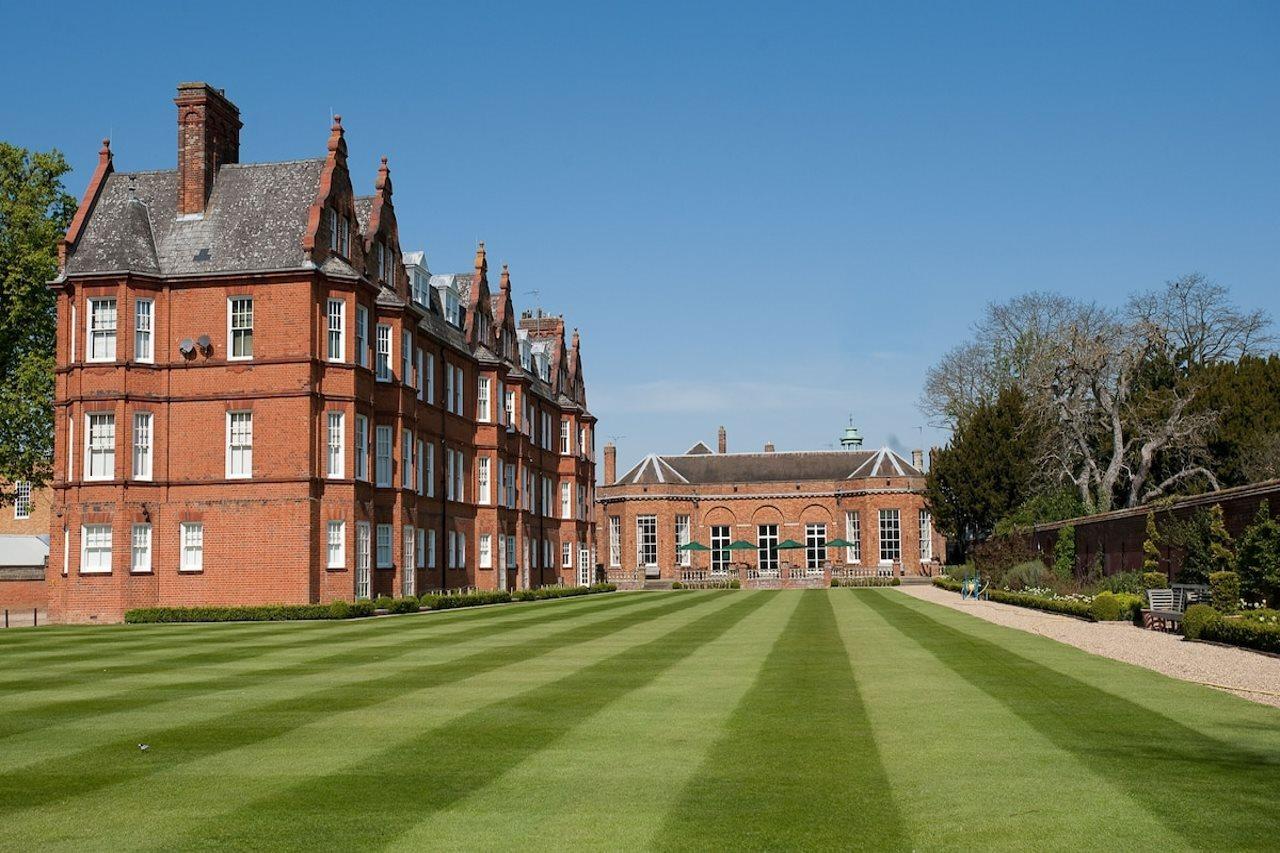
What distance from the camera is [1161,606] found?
27.0 m

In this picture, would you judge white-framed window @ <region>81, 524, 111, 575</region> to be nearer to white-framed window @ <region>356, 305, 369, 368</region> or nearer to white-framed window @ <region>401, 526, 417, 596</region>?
white-framed window @ <region>356, 305, 369, 368</region>

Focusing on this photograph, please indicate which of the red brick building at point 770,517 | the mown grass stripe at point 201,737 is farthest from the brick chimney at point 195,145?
the red brick building at point 770,517

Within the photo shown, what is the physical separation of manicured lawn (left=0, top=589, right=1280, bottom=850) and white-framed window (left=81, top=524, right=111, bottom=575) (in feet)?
59.9

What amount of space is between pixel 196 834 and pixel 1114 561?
35.1 m

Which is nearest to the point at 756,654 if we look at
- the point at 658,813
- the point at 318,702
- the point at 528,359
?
the point at 318,702

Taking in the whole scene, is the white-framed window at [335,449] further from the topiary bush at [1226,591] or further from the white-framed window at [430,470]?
the topiary bush at [1226,591]

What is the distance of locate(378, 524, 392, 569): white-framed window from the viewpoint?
132 ft

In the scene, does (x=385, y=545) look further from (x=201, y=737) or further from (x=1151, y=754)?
(x=1151, y=754)

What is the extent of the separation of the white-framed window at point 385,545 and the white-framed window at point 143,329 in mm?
Answer: 8720

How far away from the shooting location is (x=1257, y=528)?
24.7 meters

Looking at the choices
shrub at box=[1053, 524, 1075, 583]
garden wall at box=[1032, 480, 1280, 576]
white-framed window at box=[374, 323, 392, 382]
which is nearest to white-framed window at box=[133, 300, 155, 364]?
white-framed window at box=[374, 323, 392, 382]

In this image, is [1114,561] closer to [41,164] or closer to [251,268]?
[251,268]

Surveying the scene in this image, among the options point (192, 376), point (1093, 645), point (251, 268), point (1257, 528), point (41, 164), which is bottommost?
point (1093, 645)

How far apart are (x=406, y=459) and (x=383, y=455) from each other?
1.49 meters
